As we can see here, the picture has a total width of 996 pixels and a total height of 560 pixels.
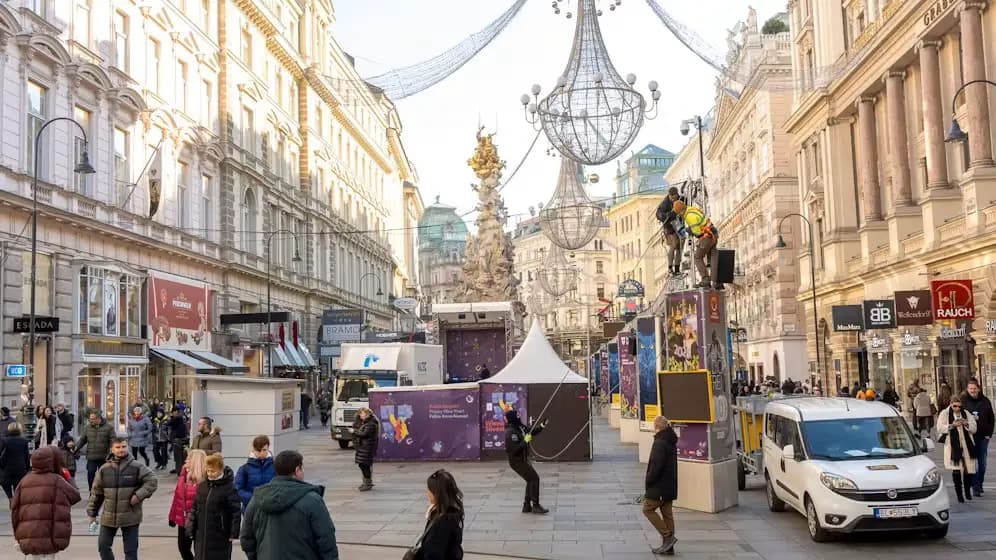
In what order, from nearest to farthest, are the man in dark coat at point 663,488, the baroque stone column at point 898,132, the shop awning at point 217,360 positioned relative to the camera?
the man in dark coat at point 663,488, the baroque stone column at point 898,132, the shop awning at point 217,360

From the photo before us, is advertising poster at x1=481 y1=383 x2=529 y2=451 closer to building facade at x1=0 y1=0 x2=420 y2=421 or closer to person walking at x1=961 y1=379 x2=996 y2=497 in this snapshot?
building facade at x1=0 y1=0 x2=420 y2=421

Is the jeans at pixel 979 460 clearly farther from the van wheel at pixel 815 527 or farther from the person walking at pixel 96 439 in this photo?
the person walking at pixel 96 439

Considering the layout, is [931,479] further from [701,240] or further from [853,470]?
[701,240]

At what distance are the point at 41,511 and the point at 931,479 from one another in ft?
32.7

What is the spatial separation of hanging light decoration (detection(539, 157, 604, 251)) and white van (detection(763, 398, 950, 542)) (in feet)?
80.1

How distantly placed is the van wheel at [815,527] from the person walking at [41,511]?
28.4 ft

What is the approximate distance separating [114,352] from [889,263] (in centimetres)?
2780

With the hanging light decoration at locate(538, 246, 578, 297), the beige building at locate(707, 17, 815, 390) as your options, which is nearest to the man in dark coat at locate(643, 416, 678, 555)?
the beige building at locate(707, 17, 815, 390)

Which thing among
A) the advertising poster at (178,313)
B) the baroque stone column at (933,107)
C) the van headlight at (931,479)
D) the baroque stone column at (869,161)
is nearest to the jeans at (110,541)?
the van headlight at (931,479)

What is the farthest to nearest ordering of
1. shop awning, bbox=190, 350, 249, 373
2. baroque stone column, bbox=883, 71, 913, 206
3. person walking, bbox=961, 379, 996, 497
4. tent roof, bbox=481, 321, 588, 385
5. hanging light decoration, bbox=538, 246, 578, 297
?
hanging light decoration, bbox=538, 246, 578, 297
shop awning, bbox=190, 350, 249, 373
baroque stone column, bbox=883, 71, 913, 206
tent roof, bbox=481, 321, 588, 385
person walking, bbox=961, 379, 996, 497

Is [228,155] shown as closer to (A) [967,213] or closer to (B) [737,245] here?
(A) [967,213]

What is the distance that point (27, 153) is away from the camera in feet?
91.7

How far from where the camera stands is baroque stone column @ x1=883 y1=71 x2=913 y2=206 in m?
38.7

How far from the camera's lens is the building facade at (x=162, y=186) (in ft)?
92.7
